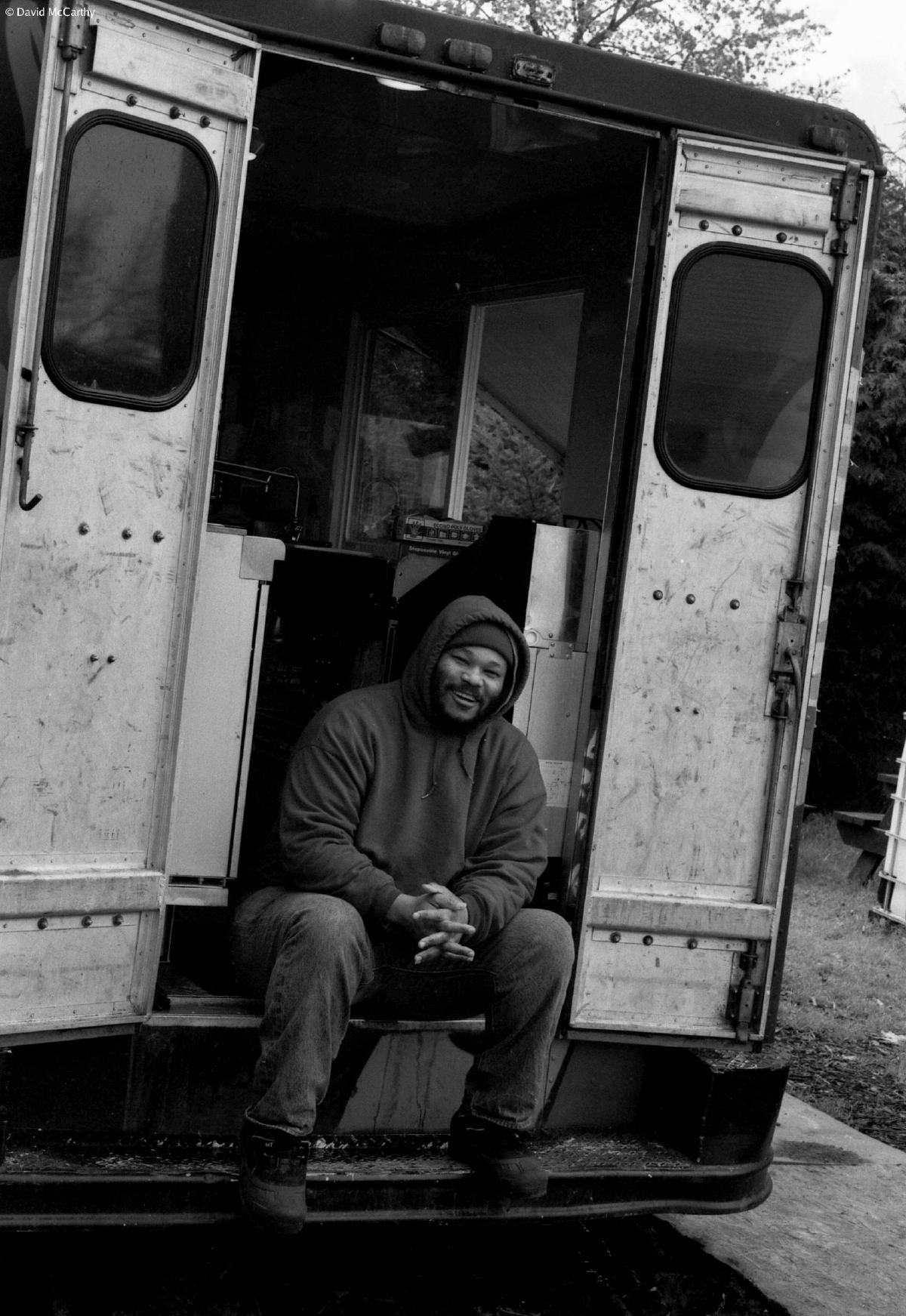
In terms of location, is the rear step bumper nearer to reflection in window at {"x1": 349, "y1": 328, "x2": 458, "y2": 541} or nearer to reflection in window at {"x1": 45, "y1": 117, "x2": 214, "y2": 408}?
reflection in window at {"x1": 45, "y1": 117, "x2": 214, "y2": 408}

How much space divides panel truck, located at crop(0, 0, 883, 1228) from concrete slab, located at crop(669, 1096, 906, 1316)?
0.38 meters

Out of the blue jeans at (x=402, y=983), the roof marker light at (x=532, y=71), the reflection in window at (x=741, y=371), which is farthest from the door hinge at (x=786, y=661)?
the roof marker light at (x=532, y=71)

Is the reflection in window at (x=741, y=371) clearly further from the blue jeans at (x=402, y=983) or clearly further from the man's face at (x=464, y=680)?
the blue jeans at (x=402, y=983)

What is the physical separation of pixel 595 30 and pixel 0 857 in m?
23.3

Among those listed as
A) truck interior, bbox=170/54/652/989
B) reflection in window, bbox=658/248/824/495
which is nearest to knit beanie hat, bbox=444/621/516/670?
truck interior, bbox=170/54/652/989

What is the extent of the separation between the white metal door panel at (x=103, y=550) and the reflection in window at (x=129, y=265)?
22mm

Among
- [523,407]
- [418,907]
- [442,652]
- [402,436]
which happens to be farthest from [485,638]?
[402,436]

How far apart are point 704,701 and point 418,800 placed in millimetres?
723

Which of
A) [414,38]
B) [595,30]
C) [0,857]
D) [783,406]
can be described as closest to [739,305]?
[783,406]

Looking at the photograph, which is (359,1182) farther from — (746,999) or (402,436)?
(402,436)

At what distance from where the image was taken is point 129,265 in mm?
3082

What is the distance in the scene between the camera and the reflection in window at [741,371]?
359 centimetres

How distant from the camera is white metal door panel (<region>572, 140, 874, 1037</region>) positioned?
356 centimetres

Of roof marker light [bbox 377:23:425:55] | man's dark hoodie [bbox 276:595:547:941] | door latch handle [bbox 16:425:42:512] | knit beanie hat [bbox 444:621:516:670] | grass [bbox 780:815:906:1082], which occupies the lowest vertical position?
grass [bbox 780:815:906:1082]
